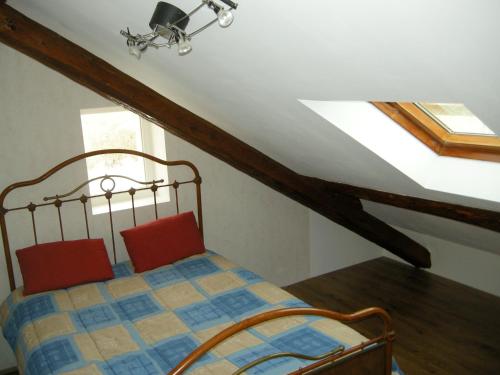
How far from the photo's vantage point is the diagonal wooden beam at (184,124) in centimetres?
268

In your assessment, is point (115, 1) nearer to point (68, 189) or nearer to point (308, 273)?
point (68, 189)

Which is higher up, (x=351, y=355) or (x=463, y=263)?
(x=351, y=355)

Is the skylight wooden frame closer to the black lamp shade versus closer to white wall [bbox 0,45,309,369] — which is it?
the black lamp shade

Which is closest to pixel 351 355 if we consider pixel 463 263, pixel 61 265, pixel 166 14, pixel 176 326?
pixel 176 326

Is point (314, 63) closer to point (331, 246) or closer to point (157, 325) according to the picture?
point (157, 325)

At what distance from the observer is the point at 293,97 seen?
214 centimetres

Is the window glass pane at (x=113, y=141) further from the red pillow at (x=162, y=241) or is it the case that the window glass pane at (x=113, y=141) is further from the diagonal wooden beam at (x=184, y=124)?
the red pillow at (x=162, y=241)

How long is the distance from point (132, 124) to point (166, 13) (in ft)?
7.14

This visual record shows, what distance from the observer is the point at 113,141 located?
3537 mm

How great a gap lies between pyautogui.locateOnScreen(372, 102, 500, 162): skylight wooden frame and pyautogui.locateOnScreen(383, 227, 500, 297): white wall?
175 cm

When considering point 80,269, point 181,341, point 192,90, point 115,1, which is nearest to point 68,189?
point 80,269

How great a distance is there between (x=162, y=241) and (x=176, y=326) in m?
0.91

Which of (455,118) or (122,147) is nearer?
(455,118)

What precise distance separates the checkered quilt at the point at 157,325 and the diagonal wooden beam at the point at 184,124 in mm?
844
